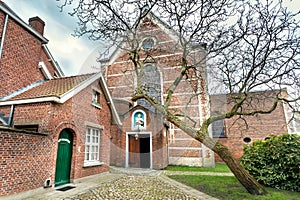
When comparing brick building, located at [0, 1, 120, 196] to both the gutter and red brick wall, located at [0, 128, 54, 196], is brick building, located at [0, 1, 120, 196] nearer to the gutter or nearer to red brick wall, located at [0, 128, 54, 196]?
red brick wall, located at [0, 128, 54, 196]

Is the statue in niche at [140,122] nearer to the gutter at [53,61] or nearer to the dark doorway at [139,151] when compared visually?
the dark doorway at [139,151]

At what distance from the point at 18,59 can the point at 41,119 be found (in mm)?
4118

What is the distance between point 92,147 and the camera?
838cm

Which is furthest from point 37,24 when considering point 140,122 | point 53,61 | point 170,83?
point 170,83

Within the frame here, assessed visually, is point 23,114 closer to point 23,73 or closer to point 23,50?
point 23,73

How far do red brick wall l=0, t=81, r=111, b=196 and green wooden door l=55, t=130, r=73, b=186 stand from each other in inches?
7.3

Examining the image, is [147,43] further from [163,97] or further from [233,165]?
[233,165]

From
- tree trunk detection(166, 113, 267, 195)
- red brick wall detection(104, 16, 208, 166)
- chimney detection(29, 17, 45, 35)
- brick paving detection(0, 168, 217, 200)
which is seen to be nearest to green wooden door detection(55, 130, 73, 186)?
brick paving detection(0, 168, 217, 200)

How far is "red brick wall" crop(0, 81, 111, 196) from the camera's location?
4.75 metres

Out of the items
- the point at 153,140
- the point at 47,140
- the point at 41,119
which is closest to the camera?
A: the point at 47,140

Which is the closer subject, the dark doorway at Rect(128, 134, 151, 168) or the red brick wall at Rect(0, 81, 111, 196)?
the red brick wall at Rect(0, 81, 111, 196)

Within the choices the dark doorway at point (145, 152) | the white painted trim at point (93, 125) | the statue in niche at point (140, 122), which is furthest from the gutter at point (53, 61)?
the dark doorway at point (145, 152)

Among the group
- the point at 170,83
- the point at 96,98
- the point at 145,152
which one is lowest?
the point at 145,152

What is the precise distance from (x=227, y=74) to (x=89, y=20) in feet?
19.1
